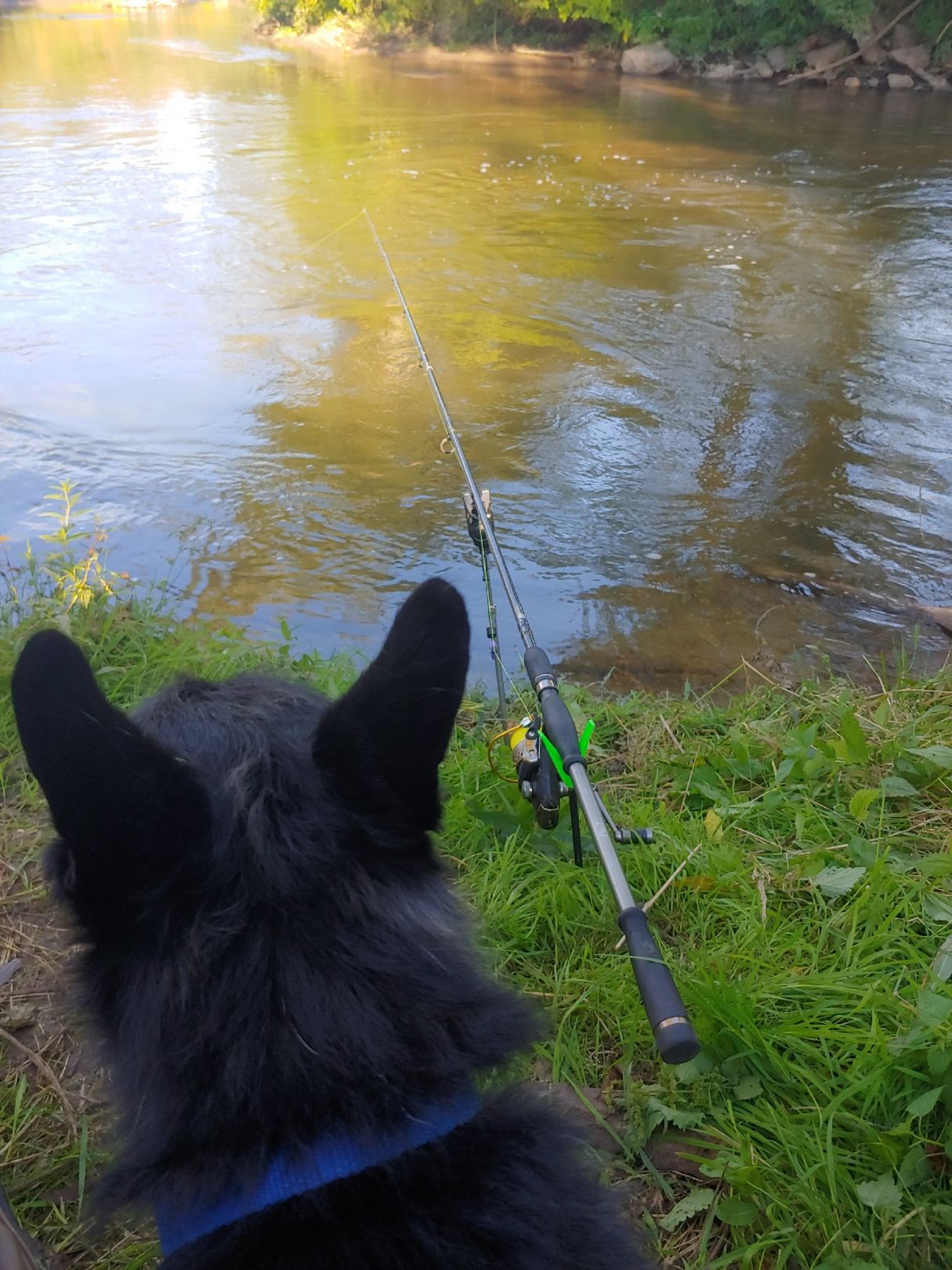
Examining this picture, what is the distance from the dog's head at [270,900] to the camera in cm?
114

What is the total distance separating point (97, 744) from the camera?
3.56 ft

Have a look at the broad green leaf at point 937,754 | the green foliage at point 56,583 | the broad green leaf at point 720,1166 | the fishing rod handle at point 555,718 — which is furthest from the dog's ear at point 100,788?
the green foliage at point 56,583

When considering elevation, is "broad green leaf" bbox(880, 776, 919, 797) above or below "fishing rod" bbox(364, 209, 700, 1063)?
below

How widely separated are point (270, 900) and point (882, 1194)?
164 centimetres

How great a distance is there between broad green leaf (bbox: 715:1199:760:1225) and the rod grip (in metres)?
0.90

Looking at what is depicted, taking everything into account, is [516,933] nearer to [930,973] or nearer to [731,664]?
[930,973]

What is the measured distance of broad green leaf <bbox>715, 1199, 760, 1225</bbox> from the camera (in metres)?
1.98

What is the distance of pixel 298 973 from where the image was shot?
121 cm

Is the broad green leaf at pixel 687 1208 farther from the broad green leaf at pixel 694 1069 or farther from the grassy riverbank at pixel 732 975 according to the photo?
the broad green leaf at pixel 694 1069

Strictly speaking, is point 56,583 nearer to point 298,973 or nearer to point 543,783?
point 543,783

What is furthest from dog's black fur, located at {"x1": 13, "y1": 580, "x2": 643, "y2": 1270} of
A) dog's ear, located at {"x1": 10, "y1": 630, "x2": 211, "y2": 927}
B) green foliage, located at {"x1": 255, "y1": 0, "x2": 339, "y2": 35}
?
green foliage, located at {"x1": 255, "y1": 0, "x2": 339, "y2": 35}

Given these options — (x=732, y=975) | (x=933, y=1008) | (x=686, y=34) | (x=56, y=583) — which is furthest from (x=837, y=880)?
(x=686, y=34)

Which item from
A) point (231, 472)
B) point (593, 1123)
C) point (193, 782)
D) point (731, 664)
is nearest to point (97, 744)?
point (193, 782)

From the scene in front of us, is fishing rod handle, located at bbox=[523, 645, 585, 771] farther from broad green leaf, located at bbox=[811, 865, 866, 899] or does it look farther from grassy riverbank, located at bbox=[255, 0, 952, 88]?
grassy riverbank, located at bbox=[255, 0, 952, 88]
